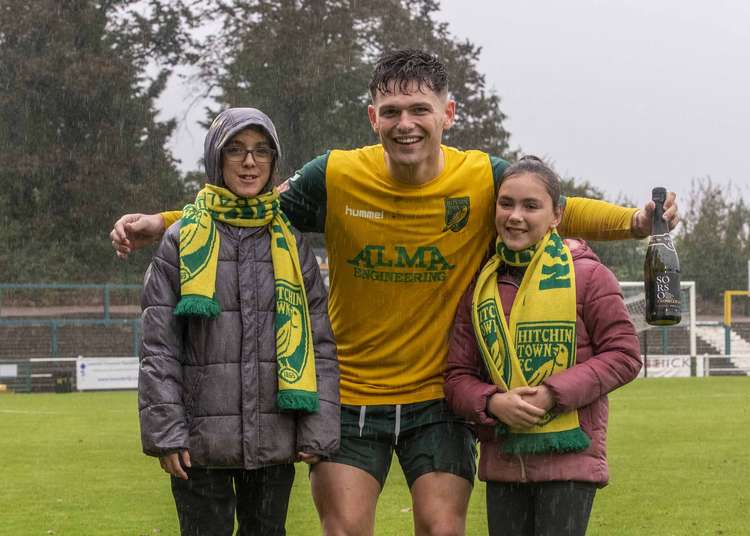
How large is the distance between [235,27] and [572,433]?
40.1 metres

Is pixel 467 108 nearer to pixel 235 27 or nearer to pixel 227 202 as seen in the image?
pixel 235 27

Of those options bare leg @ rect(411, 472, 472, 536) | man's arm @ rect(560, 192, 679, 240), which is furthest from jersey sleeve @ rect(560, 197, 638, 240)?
bare leg @ rect(411, 472, 472, 536)

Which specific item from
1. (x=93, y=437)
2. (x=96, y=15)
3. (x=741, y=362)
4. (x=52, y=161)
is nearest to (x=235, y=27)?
(x=96, y=15)

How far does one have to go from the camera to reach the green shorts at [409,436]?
4402 millimetres

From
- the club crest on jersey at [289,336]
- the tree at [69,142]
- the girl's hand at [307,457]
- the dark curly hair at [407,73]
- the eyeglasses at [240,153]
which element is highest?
the tree at [69,142]

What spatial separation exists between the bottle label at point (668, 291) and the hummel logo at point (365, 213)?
104 cm

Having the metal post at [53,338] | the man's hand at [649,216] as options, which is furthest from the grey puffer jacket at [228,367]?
the metal post at [53,338]

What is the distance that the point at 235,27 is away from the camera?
1687 inches

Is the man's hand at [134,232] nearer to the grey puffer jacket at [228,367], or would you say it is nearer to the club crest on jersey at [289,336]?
the grey puffer jacket at [228,367]

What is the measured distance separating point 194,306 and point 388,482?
6348 millimetres

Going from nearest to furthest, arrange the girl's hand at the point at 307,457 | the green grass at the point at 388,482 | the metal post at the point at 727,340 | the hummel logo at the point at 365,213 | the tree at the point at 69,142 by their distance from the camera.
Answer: the girl's hand at the point at 307,457 → the hummel logo at the point at 365,213 → the green grass at the point at 388,482 → the metal post at the point at 727,340 → the tree at the point at 69,142

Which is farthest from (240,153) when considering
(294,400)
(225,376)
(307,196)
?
(294,400)

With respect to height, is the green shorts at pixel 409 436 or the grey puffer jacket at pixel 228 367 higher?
the grey puffer jacket at pixel 228 367

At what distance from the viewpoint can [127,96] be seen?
42312 millimetres
